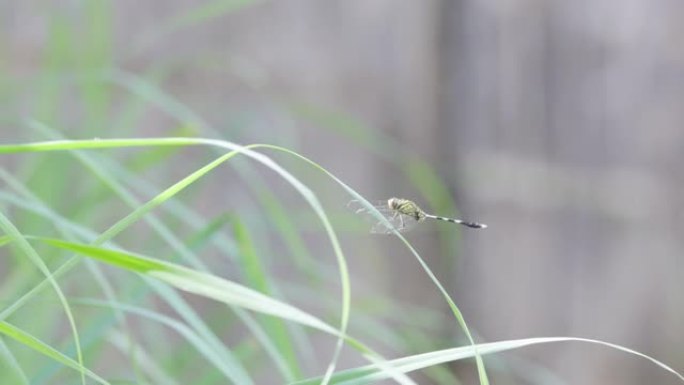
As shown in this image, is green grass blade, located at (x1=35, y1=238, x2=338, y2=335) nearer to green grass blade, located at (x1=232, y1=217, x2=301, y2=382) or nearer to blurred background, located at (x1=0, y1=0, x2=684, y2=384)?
green grass blade, located at (x1=232, y1=217, x2=301, y2=382)

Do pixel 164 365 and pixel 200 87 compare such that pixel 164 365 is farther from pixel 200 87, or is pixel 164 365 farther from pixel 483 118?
pixel 483 118

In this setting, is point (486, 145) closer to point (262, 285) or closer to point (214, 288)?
point (262, 285)

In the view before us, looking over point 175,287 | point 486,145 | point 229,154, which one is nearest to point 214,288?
point 229,154

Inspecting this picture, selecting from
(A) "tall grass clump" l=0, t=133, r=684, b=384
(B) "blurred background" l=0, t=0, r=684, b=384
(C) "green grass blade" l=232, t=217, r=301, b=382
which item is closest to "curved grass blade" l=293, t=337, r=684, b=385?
(A) "tall grass clump" l=0, t=133, r=684, b=384

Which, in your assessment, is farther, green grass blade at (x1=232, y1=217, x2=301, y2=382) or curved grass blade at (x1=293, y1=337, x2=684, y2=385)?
green grass blade at (x1=232, y1=217, x2=301, y2=382)

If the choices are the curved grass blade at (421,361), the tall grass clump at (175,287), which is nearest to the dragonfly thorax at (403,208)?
the tall grass clump at (175,287)

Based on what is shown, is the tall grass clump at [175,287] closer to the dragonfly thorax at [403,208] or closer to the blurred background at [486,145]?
the dragonfly thorax at [403,208]

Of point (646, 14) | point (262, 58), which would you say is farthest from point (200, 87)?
point (646, 14)

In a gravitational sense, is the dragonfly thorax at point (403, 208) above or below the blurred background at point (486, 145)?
below
